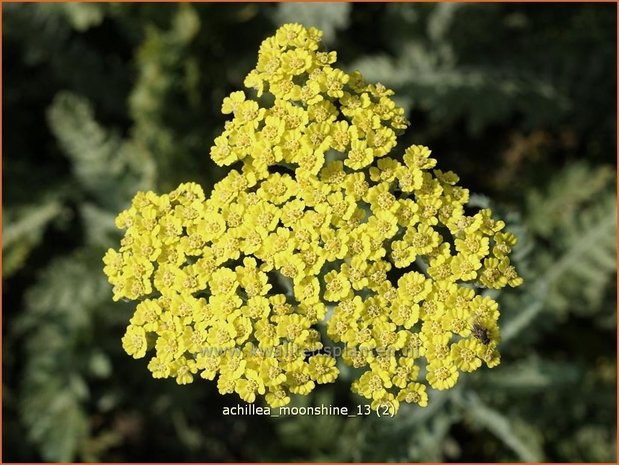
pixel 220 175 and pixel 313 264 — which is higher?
pixel 220 175

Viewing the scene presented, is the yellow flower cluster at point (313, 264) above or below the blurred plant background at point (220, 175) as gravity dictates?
below

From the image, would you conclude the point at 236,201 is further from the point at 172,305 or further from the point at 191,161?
the point at 191,161

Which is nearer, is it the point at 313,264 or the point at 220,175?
the point at 313,264

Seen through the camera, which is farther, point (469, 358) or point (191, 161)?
point (191, 161)

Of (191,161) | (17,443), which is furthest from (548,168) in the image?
(17,443)

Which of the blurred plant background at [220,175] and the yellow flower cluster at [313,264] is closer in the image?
the yellow flower cluster at [313,264]
